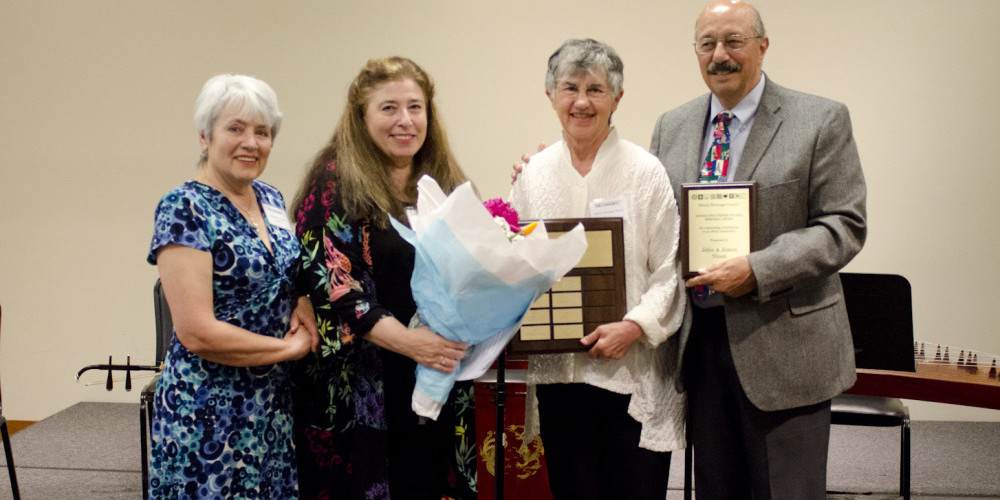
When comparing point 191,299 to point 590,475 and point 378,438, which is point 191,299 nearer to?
point 378,438

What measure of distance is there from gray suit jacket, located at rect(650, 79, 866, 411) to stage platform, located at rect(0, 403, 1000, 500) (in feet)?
5.37

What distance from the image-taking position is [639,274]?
78.5 inches

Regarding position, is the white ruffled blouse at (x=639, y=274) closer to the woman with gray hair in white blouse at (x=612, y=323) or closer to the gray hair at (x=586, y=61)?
the woman with gray hair in white blouse at (x=612, y=323)

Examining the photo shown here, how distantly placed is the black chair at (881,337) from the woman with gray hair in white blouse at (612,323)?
1.19 meters

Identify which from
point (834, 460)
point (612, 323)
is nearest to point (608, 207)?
point (612, 323)

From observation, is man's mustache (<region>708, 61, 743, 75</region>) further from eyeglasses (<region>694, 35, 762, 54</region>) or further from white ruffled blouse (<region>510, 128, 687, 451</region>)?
white ruffled blouse (<region>510, 128, 687, 451</region>)

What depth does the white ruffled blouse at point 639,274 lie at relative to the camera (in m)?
1.96

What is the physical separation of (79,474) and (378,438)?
2.55 meters

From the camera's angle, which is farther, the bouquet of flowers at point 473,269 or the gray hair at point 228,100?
the gray hair at point 228,100

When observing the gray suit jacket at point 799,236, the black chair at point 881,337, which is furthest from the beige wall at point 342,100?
the gray suit jacket at point 799,236

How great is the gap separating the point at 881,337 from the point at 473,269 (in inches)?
77.8

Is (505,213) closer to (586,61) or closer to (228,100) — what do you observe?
(586,61)

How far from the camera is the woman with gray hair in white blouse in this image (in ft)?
6.36

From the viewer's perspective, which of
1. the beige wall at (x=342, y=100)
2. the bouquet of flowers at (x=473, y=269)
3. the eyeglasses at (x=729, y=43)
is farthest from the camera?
the beige wall at (x=342, y=100)
